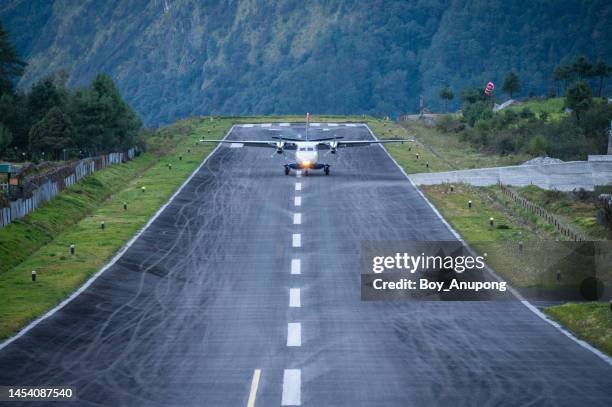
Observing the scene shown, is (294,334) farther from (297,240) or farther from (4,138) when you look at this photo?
(4,138)

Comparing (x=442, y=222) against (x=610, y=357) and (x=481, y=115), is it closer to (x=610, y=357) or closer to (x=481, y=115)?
(x=610, y=357)

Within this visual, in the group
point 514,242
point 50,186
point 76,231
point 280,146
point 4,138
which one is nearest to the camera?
point 514,242

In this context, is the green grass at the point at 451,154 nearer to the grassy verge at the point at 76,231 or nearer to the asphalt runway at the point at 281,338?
the grassy verge at the point at 76,231

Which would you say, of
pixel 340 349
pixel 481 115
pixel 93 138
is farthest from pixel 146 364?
pixel 481 115

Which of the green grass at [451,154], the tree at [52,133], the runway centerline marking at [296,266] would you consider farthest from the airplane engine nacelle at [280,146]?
the runway centerline marking at [296,266]

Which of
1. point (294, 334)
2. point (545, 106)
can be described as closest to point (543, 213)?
point (294, 334)

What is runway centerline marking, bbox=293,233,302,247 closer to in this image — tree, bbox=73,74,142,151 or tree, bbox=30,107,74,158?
tree, bbox=30,107,74,158

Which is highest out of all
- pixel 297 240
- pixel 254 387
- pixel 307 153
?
pixel 307 153
